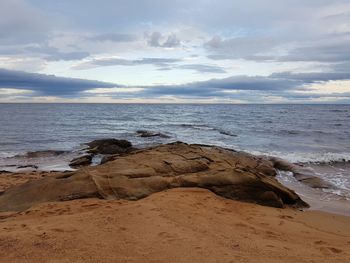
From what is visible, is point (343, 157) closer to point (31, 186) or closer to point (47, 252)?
point (31, 186)

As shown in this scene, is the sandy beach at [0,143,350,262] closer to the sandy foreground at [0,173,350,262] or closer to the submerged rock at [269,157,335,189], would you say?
the sandy foreground at [0,173,350,262]

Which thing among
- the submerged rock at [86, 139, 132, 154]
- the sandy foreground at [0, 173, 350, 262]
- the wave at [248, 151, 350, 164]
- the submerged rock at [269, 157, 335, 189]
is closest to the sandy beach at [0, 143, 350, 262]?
the sandy foreground at [0, 173, 350, 262]

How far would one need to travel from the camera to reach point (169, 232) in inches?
226

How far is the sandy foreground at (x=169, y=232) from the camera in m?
4.98

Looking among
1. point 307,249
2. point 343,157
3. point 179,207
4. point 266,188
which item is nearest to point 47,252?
point 179,207

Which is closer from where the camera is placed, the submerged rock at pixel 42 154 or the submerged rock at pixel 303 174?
the submerged rock at pixel 303 174

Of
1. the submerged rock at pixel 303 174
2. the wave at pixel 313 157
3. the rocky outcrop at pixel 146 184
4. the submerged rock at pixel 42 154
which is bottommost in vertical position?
the submerged rock at pixel 42 154

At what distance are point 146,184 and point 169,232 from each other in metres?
2.89

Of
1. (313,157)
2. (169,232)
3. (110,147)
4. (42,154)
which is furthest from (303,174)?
(42,154)

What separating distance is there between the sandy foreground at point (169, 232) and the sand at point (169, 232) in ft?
0.04

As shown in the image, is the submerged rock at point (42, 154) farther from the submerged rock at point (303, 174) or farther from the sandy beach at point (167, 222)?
the submerged rock at point (303, 174)

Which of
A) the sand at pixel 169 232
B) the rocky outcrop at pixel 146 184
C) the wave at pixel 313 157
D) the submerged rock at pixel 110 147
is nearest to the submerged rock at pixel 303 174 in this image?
the wave at pixel 313 157

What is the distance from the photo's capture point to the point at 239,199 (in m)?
8.70

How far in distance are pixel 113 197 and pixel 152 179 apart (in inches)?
44.1
